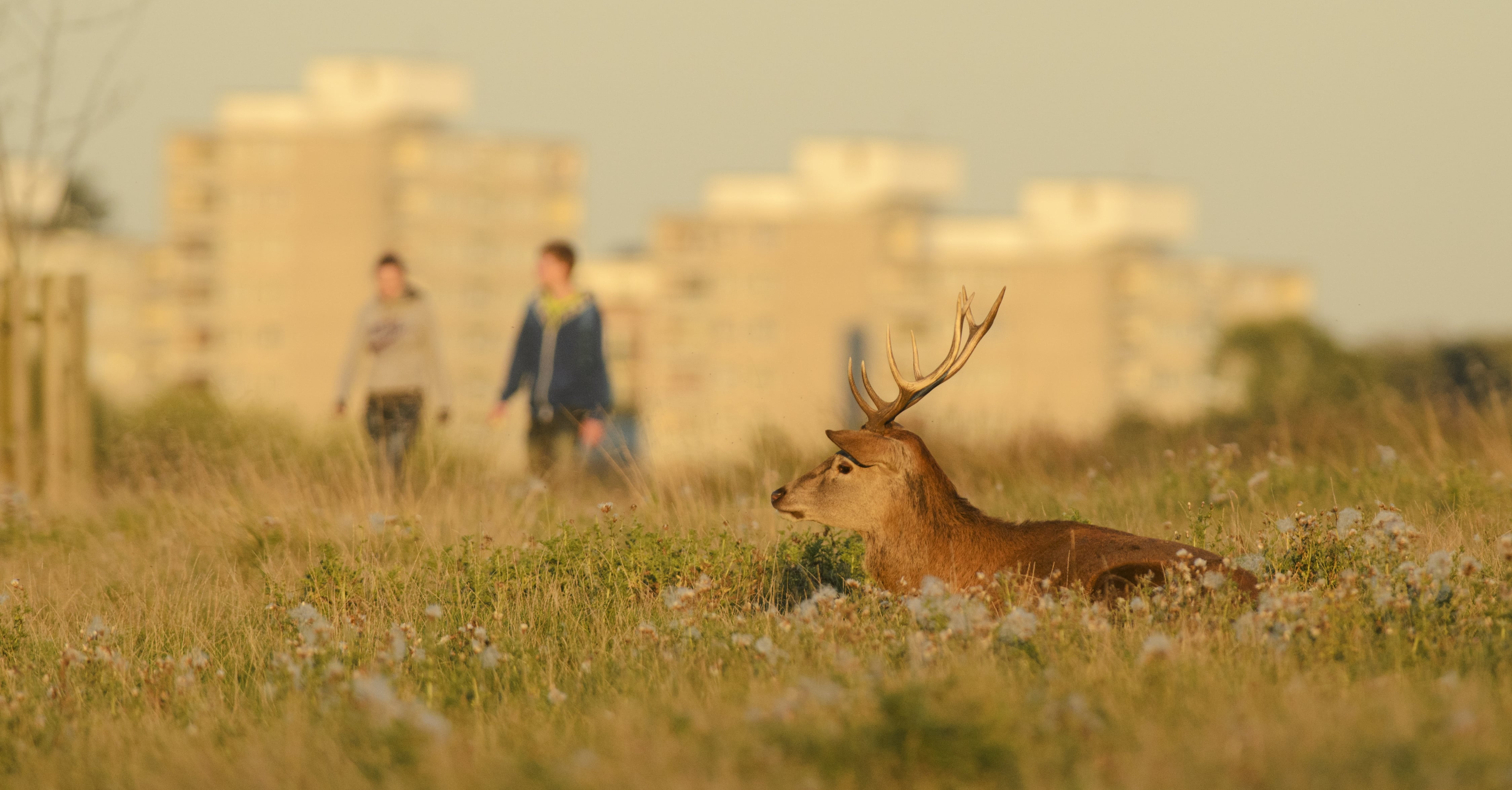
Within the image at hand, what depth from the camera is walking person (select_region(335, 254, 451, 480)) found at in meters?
10.2

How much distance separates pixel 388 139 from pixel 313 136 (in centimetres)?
500

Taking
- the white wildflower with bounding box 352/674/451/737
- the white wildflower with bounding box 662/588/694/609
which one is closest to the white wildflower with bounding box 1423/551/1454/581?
the white wildflower with bounding box 662/588/694/609

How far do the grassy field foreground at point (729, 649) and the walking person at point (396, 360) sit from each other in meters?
1.70

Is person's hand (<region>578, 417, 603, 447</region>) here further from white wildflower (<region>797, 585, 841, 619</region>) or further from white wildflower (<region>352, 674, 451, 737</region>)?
white wildflower (<region>352, 674, 451, 737</region>)

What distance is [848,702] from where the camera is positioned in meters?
3.90

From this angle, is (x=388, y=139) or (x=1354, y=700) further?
(x=388, y=139)

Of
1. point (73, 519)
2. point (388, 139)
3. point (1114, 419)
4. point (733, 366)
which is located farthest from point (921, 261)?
point (73, 519)

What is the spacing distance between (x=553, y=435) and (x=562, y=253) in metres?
1.16

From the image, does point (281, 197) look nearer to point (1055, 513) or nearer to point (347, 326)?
point (347, 326)

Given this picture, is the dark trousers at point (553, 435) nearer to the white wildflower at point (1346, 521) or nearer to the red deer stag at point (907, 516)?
the red deer stag at point (907, 516)

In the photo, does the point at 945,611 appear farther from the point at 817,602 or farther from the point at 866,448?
the point at 866,448

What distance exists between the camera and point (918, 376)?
638cm

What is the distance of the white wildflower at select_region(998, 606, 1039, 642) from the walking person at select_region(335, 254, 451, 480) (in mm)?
6131

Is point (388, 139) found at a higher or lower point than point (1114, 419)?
higher
